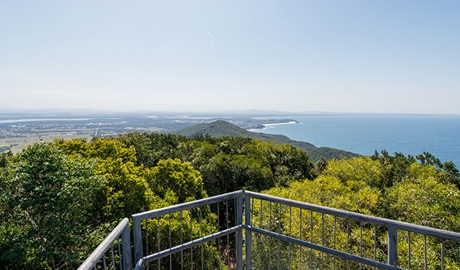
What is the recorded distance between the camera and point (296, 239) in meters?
2.36

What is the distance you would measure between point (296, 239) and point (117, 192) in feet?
25.8

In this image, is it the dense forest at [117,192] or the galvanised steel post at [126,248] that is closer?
the galvanised steel post at [126,248]

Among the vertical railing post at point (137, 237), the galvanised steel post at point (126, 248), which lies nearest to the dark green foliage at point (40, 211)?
the vertical railing post at point (137, 237)

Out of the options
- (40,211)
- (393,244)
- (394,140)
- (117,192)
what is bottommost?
(394,140)

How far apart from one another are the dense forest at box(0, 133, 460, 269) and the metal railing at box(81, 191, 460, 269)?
2.38ft

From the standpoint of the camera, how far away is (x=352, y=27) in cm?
1171

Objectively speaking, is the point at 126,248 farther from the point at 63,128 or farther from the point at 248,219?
the point at 63,128

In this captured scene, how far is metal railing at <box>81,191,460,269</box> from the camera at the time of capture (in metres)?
1.90

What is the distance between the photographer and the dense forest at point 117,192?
6.43 metres

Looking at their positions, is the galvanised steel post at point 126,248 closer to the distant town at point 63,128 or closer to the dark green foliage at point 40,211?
the dark green foliage at point 40,211

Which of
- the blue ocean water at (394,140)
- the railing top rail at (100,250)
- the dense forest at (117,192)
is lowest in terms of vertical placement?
the blue ocean water at (394,140)

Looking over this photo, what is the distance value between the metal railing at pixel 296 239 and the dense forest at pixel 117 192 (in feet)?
2.38

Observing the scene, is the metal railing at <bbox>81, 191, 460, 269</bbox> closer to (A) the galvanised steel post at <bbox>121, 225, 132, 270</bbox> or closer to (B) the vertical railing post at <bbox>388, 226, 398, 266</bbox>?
(B) the vertical railing post at <bbox>388, 226, 398, 266</bbox>

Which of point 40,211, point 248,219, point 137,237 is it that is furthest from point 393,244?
point 40,211
